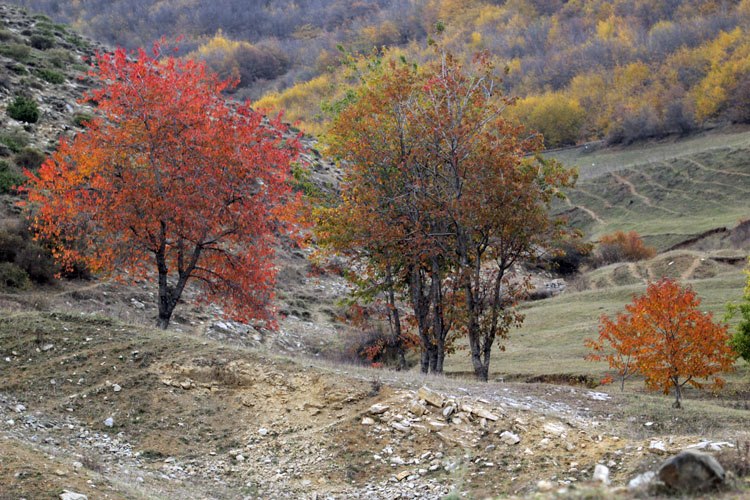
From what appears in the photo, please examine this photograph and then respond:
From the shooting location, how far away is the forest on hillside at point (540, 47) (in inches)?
4323

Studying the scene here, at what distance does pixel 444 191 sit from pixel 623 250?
42932 mm

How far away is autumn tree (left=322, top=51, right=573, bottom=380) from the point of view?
20.1 m

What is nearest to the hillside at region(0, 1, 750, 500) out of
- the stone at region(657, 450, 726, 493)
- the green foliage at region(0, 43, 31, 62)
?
the stone at region(657, 450, 726, 493)

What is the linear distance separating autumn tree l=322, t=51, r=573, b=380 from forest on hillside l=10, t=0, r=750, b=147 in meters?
56.3

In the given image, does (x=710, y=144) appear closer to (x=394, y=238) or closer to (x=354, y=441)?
(x=394, y=238)

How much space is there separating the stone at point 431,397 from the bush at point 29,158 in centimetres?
2359

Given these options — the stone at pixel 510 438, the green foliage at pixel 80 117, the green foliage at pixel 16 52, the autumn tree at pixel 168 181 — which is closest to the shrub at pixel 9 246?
the autumn tree at pixel 168 181

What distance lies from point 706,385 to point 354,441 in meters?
17.9

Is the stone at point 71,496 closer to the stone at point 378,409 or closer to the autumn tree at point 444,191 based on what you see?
the stone at point 378,409

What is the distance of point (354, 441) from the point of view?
Result: 1213 cm

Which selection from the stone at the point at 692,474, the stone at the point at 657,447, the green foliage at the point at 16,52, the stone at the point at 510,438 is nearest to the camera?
the stone at the point at 692,474

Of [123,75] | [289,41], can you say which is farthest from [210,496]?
[289,41]

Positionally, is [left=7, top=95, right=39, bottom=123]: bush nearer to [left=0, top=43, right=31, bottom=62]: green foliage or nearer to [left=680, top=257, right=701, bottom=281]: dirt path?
[left=0, top=43, right=31, bottom=62]: green foliage

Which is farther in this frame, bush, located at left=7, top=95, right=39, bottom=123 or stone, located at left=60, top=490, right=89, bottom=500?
bush, located at left=7, top=95, right=39, bottom=123
